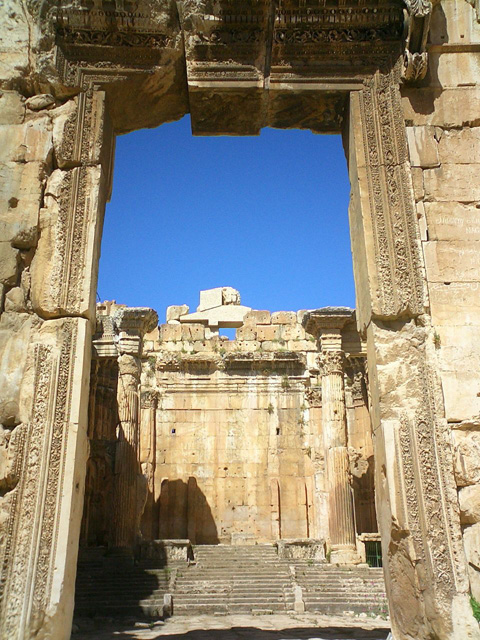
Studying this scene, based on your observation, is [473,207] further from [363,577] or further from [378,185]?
[363,577]

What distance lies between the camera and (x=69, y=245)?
17.3 ft

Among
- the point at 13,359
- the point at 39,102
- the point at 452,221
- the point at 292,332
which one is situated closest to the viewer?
the point at 13,359

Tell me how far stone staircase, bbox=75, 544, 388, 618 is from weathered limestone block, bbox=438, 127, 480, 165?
7.83m

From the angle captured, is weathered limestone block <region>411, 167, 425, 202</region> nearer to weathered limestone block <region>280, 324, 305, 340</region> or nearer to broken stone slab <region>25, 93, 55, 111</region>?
broken stone slab <region>25, 93, 55, 111</region>

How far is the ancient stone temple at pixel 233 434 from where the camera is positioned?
623 inches

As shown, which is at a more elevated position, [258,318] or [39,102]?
[258,318]

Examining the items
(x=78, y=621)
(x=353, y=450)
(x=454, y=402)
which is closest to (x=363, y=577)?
(x=353, y=450)

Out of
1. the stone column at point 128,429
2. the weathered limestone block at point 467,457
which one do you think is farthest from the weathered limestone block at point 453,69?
the stone column at point 128,429

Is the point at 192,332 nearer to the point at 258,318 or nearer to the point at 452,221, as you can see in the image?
the point at 258,318

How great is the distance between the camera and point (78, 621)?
384 inches

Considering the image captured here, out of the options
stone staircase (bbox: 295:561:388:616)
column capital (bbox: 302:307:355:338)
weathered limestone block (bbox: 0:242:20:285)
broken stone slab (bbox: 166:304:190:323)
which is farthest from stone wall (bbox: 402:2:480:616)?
broken stone slab (bbox: 166:304:190:323)

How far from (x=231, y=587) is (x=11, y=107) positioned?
1063cm

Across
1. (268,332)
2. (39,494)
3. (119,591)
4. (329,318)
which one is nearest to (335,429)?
(329,318)

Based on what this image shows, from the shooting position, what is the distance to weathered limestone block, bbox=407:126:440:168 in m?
5.59
